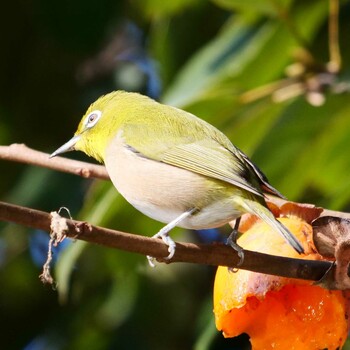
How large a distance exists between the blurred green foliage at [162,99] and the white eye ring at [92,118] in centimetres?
28

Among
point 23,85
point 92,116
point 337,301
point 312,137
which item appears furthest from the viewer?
point 23,85

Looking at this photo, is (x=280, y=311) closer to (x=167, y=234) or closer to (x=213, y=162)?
(x=167, y=234)

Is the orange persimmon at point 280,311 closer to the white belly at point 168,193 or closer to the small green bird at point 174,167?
the small green bird at point 174,167

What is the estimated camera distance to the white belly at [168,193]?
2.41 m

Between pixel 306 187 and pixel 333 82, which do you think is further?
pixel 306 187

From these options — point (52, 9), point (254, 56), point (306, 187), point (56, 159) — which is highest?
point (52, 9)

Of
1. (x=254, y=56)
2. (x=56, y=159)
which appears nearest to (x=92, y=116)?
(x=56, y=159)

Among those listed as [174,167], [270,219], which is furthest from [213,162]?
[270,219]

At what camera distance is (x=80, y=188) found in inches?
172

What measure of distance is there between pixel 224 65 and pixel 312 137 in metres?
0.56

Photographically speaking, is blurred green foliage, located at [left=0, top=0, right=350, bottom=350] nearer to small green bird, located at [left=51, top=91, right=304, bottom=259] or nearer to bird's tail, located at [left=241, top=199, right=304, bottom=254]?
small green bird, located at [left=51, top=91, right=304, bottom=259]

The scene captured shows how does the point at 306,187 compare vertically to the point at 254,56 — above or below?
below

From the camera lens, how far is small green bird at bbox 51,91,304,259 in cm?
240

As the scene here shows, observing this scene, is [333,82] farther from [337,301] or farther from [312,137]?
[337,301]
